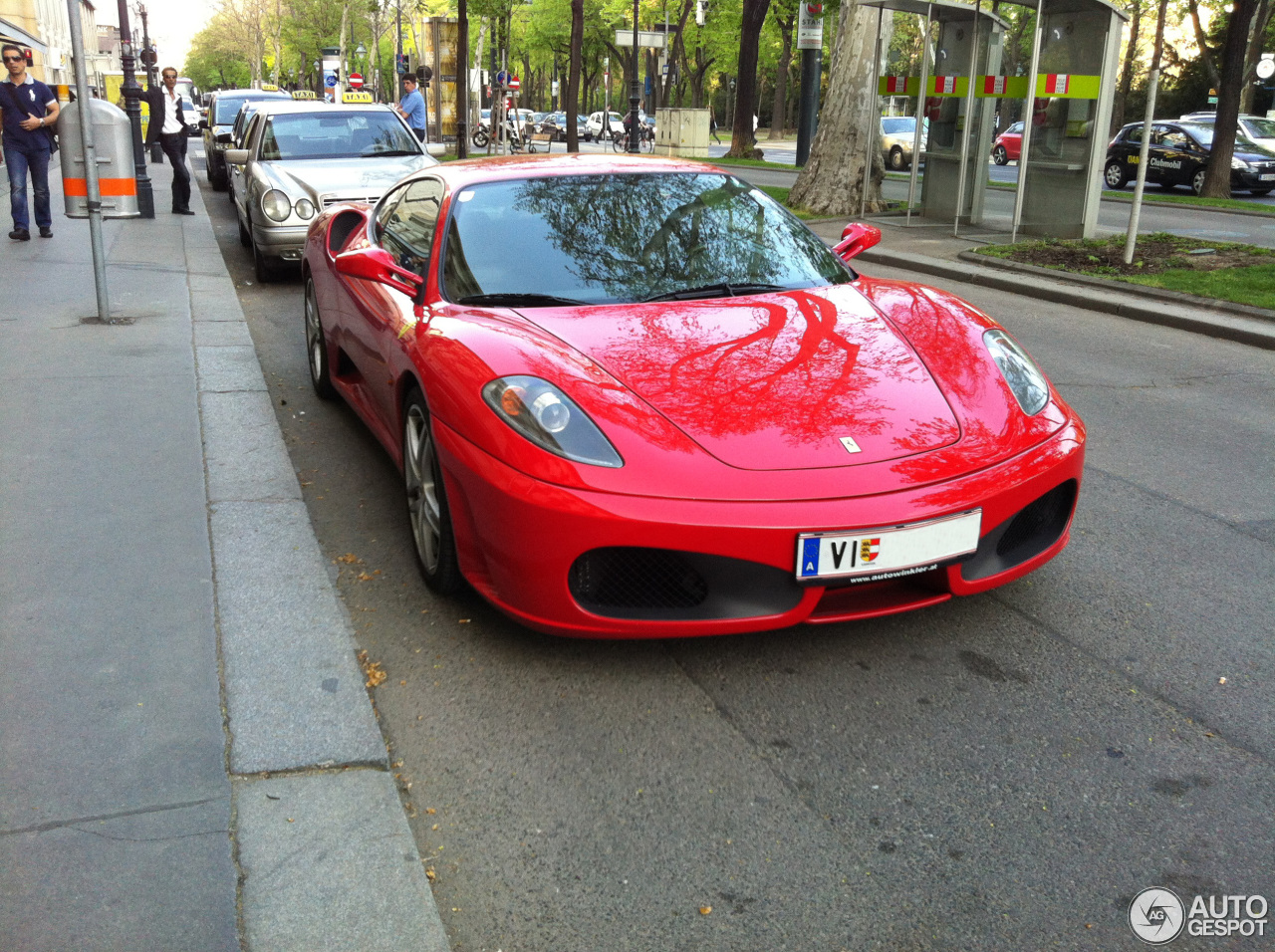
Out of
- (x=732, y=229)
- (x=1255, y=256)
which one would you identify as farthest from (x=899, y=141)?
(x=732, y=229)

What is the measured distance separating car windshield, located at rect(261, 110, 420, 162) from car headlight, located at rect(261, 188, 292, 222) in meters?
1.25

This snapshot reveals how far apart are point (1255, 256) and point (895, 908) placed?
11.7 meters

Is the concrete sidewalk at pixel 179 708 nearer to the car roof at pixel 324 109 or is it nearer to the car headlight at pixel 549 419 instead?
the car headlight at pixel 549 419

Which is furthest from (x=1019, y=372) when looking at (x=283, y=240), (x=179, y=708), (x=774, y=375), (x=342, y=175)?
(x=342, y=175)

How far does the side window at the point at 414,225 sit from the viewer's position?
184 inches

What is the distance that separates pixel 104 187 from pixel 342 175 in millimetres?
2988

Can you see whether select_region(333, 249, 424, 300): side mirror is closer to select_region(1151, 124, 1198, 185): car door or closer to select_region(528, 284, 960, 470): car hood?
select_region(528, 284, 960, 470): car hood

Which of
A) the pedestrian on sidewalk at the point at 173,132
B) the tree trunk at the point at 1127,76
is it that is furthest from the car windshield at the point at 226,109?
the tree trunk at the point at 1127,76

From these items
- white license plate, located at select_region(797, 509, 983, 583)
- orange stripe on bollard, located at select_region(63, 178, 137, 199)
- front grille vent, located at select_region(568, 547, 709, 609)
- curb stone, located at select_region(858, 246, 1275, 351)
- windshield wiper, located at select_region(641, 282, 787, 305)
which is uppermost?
orange stripe on bollard, located at select_region(63, 178, 137, 199)

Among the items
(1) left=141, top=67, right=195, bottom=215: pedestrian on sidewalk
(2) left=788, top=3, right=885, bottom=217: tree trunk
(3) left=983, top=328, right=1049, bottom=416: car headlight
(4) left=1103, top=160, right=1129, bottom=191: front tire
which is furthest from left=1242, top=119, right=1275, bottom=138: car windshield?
(3) left=983, top=328, right=1049, bottom=416: car headlight

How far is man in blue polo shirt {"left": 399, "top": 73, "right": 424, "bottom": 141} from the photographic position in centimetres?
1973

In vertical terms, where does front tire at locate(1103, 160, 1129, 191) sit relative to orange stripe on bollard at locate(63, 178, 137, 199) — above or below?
below

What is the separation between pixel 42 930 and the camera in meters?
2.32
